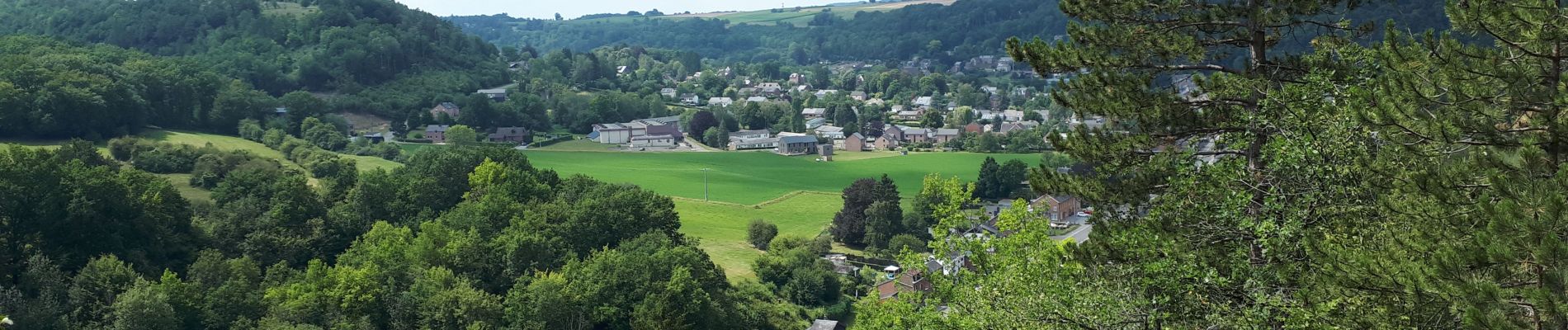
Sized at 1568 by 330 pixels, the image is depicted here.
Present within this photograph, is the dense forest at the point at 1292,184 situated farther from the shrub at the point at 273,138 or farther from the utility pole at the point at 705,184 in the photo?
the shrub at the point at 273,138

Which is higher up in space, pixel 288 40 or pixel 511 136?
pixel 288 40

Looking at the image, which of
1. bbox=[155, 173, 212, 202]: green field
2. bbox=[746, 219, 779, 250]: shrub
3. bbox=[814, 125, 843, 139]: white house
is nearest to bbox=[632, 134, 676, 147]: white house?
bbox=[814, 125, 843, 139]: white house

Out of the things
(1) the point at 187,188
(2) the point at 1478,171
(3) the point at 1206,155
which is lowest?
(1) the point at 187,188

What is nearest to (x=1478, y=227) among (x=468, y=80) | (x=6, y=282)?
(x=6, y=282)

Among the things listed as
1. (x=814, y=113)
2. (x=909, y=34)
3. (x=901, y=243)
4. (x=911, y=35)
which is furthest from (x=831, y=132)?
(x=909, y=34)

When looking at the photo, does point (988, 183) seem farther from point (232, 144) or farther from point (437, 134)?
point (437, 134)

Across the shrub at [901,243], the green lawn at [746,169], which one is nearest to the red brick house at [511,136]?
the green lawn at [746,169]
